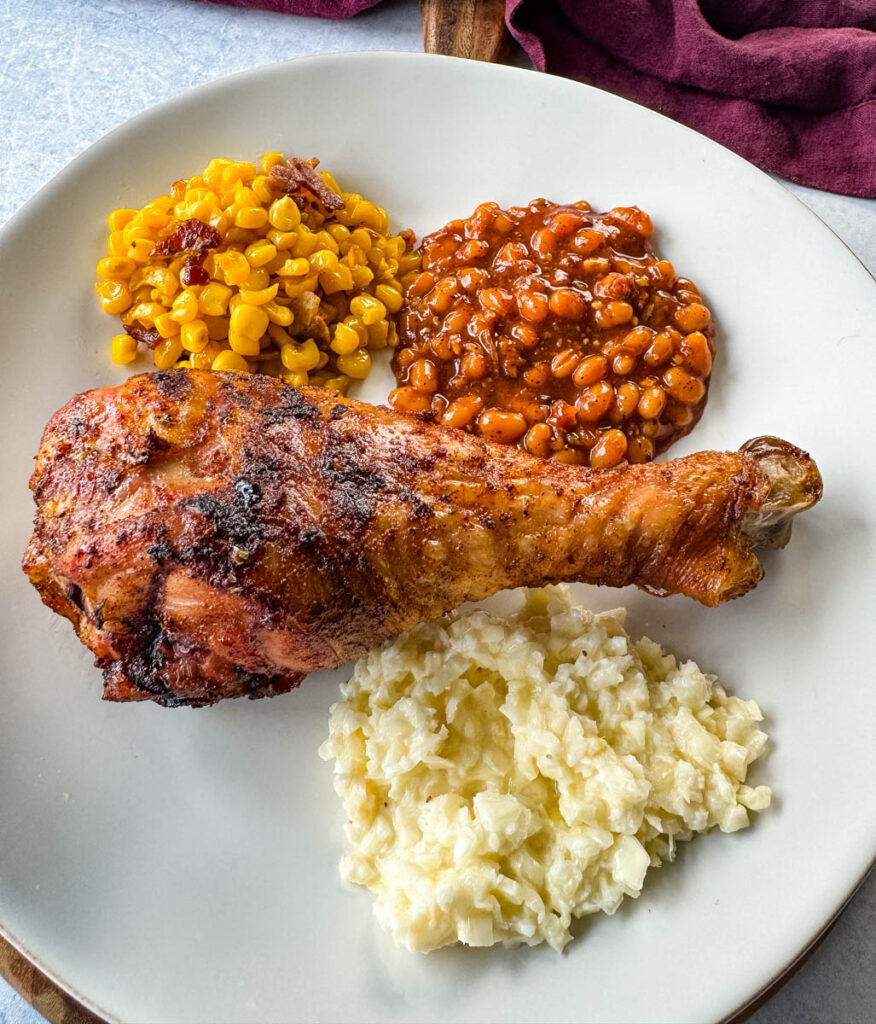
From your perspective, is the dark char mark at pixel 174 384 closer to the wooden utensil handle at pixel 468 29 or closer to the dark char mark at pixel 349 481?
the dark char mark at pixel 349 481

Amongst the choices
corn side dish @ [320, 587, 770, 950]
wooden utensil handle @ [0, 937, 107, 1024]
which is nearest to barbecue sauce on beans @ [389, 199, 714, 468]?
corn side dish @ [320, 587, 770, 950]

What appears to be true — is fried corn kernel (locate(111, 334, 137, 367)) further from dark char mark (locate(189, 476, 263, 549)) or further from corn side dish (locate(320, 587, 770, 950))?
corn side dish (locate(320, 587, 770, 950))

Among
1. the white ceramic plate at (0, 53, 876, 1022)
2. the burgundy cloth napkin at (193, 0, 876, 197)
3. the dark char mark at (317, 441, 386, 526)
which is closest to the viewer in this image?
the dark char mark at (317, 441, 386, 526)

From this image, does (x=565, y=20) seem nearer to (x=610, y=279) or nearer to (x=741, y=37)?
(x=741, y=37)

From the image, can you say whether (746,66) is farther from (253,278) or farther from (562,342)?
(253,278)

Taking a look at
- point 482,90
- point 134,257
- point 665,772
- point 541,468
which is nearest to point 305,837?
point 665,772

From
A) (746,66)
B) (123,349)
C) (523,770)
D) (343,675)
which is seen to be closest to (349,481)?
(343,675)
